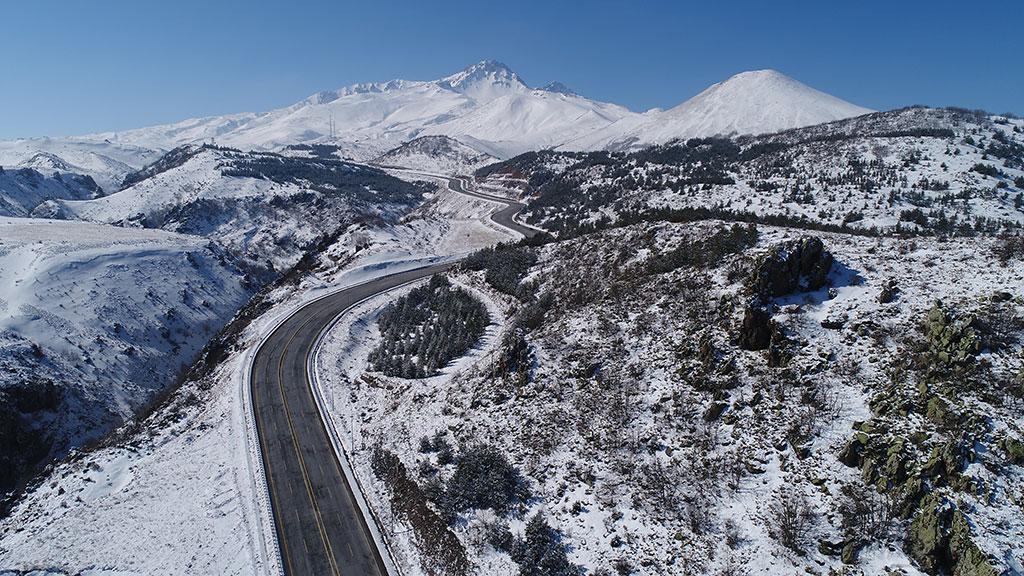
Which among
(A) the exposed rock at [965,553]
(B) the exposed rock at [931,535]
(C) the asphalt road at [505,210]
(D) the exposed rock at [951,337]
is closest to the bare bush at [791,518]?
(B) the exposed rock at [931,535]

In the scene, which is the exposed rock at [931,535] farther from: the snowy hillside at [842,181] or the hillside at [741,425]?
the snowy hillside at [842,181]

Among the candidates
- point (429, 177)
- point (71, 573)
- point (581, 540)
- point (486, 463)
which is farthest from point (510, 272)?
point (429, 177)

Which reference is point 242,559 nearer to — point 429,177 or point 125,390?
point 125,390

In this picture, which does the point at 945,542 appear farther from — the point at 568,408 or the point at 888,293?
the point at 568,408

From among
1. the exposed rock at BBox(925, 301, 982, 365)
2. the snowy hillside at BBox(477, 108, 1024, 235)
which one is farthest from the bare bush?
the snowy hillside at BBox(477, 108, 1024, 235)

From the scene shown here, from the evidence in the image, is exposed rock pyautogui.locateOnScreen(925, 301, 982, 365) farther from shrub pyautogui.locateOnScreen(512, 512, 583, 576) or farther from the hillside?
shrub pyautogui.locateOnScreen(512, 512, 583, 576)

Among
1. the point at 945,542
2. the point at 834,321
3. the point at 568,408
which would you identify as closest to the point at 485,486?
the point at 568,408
